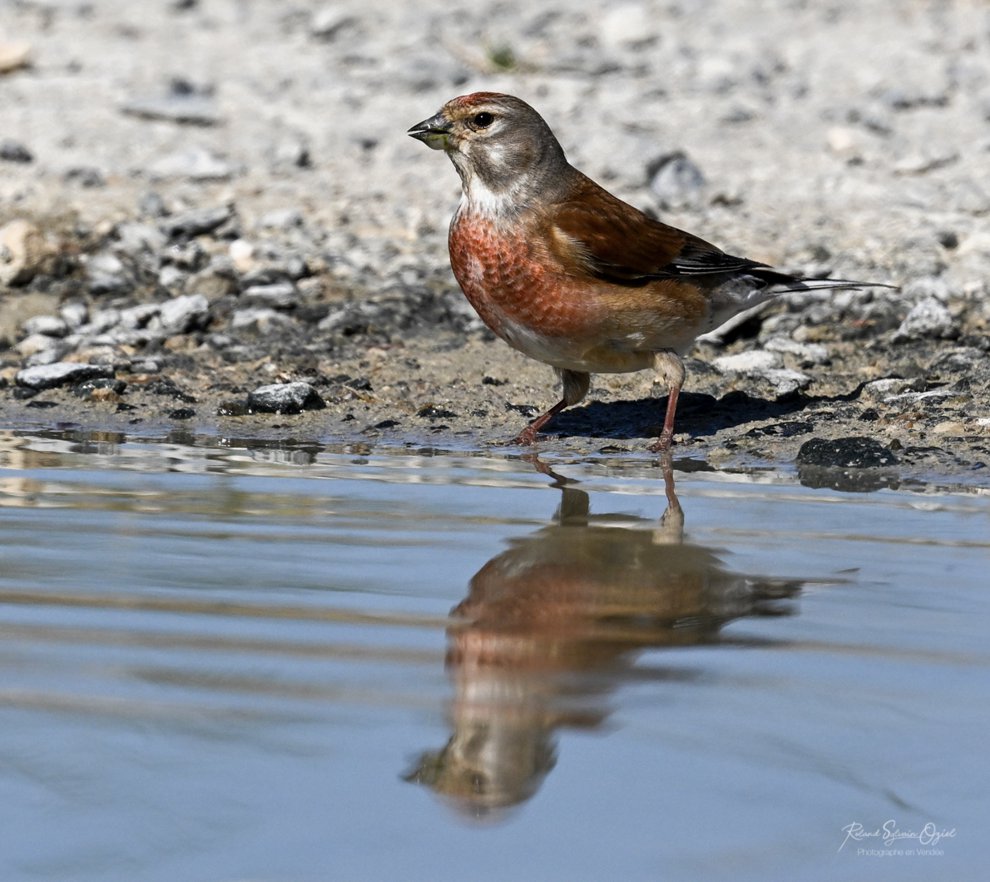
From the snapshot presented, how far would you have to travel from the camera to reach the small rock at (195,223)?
791 centimetres

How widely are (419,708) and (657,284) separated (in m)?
3.36

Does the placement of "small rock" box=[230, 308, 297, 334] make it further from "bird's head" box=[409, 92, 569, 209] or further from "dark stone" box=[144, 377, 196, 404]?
"bird's head" box=[409, 92, 569, 209]

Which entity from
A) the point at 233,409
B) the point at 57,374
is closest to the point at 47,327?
the point at 57,374

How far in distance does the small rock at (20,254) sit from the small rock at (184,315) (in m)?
0.82

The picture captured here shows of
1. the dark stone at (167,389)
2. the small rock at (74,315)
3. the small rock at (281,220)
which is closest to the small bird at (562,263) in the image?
the dark stone at (167,389)

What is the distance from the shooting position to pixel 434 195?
8.48 meters

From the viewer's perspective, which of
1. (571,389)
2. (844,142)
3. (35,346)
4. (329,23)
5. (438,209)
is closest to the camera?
(571,389)

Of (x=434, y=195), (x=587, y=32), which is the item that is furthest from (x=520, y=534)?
(x=587, y=32)

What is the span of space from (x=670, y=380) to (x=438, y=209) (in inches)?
111

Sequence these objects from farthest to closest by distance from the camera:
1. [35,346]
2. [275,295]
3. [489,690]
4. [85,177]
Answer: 1. [85,177]
2. [275,295]
3. [35,346]
4. [489,690]

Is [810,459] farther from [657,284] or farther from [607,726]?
[607,726]

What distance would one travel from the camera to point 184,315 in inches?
275

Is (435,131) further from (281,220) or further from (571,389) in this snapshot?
(281,220)

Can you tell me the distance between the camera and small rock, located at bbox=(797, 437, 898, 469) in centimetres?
507
